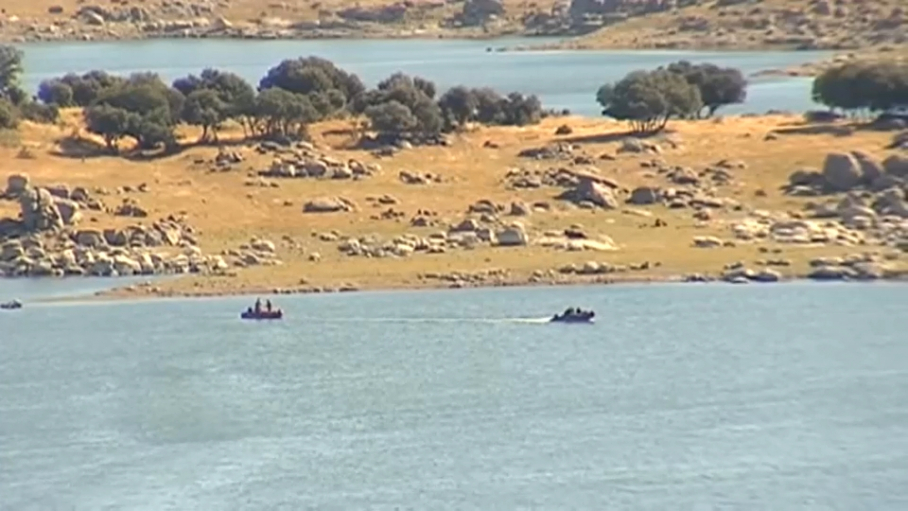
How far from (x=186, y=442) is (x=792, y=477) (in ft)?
44.7

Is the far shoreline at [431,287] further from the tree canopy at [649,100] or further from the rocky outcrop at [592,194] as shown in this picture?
the tree canopy at [649,100]

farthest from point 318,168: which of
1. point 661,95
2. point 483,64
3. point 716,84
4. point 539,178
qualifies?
point 483,64

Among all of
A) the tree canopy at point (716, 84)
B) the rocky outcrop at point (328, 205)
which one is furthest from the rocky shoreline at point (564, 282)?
the tree canopy at point (716, 84)

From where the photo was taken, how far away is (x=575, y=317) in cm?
6172

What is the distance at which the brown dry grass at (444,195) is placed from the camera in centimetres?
7088

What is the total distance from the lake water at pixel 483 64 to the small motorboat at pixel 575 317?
46.1 meters

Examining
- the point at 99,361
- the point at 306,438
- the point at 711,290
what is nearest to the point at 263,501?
the point at 306,438

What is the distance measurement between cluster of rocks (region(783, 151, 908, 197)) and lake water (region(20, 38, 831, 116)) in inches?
1047

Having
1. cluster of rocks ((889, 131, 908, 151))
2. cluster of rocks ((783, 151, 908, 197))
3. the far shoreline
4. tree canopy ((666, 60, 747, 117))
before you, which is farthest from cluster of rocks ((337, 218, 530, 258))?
tree canopy ((666, 60, 747, 117))

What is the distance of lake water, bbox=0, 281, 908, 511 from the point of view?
148 ft

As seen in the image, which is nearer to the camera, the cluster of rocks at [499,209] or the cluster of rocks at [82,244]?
the cluster of rocks at [82,244]

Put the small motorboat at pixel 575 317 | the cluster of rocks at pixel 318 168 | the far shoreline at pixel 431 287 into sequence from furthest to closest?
the cluster of rocks at pixel 318 168 → the far shoreline at pixel 431 287 → the small motorboat at pixel 575 317

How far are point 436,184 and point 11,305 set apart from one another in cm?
2061

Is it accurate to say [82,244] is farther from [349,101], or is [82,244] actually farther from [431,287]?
[349,101]
